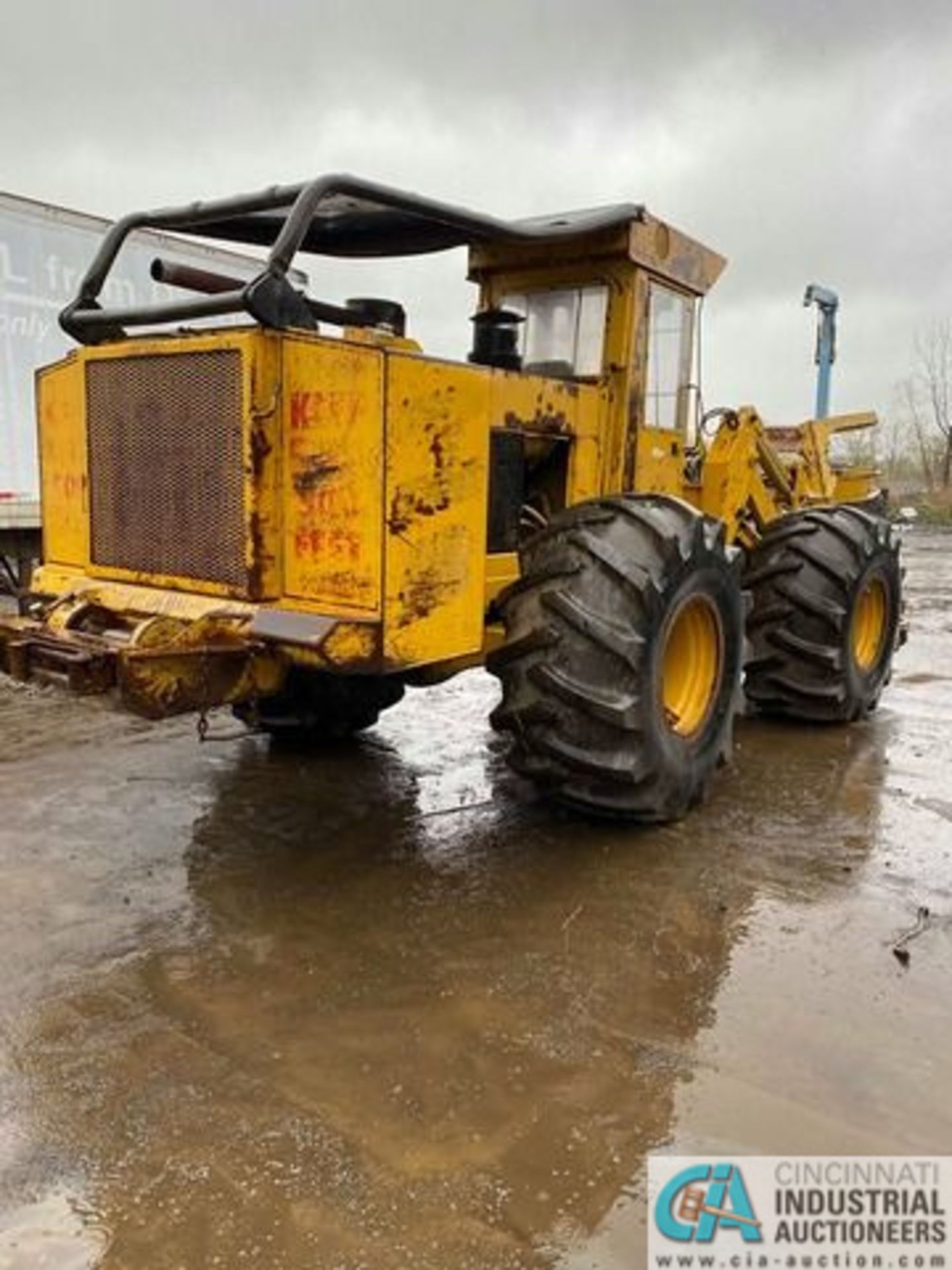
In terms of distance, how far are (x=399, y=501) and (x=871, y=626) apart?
14.9 ft

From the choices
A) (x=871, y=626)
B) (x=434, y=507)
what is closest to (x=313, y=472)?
(x=434, y=507)

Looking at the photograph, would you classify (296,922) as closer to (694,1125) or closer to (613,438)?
(694,1125)

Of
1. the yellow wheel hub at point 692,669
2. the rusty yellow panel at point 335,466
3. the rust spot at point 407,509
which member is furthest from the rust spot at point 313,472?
the yellow wheel hub at point 692,669

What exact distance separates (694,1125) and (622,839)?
2.03 metres

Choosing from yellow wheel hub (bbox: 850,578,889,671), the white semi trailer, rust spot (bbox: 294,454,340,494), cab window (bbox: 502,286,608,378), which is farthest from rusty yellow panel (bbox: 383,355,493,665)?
the white semi trailer

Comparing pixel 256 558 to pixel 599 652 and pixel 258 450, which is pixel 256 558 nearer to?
pixel 258 450

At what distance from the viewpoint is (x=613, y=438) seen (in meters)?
5.36

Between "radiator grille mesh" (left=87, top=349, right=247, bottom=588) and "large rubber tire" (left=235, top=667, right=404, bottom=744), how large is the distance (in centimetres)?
150

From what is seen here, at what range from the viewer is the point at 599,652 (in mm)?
4156

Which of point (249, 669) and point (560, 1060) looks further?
point (249, 669)

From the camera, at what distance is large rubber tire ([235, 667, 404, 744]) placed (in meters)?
5.75

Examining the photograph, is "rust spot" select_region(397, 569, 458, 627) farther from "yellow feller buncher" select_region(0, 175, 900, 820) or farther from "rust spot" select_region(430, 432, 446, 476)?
"rust spot" select_region(430, 432, 446, 476)

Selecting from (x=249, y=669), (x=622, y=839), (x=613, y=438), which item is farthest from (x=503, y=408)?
(x=622, y=839)

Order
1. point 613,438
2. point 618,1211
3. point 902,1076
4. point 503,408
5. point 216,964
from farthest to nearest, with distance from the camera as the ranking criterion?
point 613,438, point 503,408, point 216,964, point 902,1076, point 618,1211
